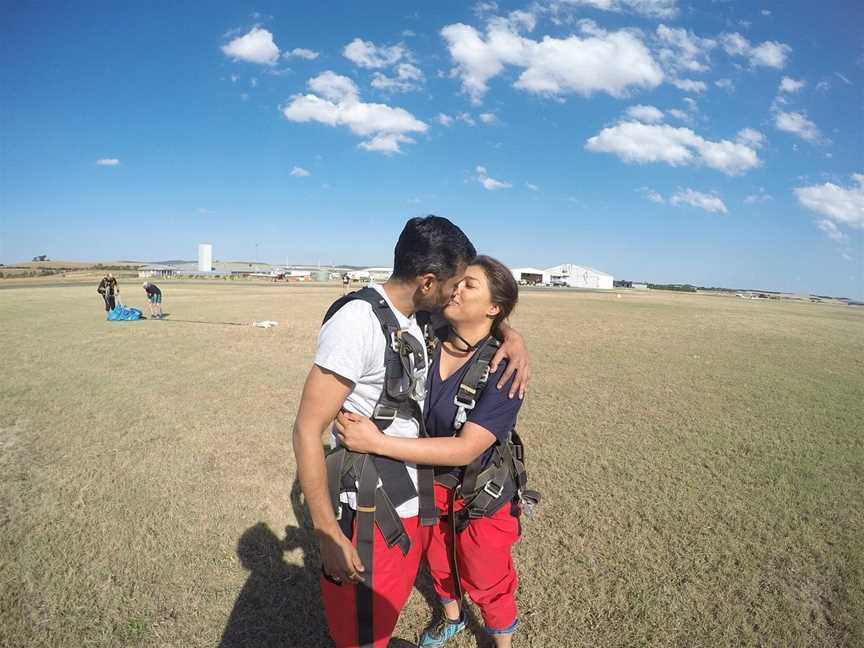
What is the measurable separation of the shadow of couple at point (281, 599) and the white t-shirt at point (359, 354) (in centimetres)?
191

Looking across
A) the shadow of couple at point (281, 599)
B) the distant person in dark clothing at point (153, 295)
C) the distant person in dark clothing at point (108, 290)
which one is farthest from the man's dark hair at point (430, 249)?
the distant person in dark clothing at point (108, 290)

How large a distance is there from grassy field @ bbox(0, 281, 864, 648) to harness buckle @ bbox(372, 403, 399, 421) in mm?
2331

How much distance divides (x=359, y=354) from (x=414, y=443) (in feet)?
1.74

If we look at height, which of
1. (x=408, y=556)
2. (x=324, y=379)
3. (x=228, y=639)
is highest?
(x=324, y=379)

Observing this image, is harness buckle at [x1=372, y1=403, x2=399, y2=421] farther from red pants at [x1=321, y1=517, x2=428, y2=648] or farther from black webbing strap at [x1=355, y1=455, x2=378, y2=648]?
red pants at [x1=321, y1=517, x2=428, y2=648]

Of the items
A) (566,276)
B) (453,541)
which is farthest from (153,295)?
(566,276)

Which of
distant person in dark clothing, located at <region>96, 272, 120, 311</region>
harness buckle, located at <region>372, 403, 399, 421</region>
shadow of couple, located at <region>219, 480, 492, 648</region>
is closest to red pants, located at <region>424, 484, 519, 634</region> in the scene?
shadow of couple, located at <region>219, 480, 492, 648</region>

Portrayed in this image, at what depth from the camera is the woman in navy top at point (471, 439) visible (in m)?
2.13

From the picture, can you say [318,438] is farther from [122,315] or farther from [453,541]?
[122,315]

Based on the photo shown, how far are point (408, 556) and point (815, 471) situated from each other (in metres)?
7.10

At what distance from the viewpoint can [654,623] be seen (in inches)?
140

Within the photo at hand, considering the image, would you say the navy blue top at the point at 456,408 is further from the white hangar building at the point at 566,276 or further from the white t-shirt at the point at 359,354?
the white hangar building at the point at 566,276

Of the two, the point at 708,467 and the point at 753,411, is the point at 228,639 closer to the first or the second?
the point at 708,467

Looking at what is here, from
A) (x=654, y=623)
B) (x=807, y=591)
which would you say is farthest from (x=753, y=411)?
(x=654, y=623)
